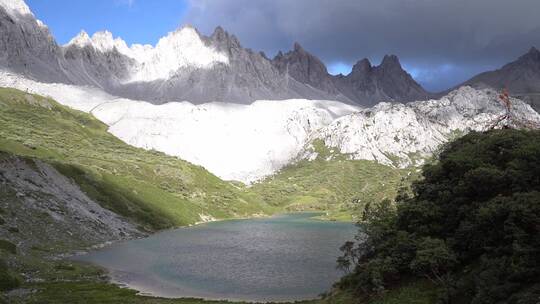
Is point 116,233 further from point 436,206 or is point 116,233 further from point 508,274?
point 508,274

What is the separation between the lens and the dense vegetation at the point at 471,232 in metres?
41.2

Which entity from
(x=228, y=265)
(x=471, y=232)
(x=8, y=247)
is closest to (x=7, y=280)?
(x=8, y=247)

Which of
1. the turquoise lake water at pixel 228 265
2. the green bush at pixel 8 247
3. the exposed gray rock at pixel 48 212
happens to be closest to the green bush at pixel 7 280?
the green bush at pixel 8 247

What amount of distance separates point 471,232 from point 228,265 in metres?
76.9

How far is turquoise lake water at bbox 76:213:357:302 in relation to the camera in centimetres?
9088

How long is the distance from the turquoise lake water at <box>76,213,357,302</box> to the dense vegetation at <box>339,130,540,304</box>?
23.1m

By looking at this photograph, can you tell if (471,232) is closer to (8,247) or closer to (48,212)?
(8,247)

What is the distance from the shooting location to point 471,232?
51.6 metres

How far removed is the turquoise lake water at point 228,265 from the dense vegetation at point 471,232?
23120 millimetres

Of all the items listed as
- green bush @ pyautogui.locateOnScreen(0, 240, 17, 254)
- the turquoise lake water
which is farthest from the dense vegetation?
green bush @ pyautogui.locateOnScreen(0, 240, 17, 254)

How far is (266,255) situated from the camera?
132 m

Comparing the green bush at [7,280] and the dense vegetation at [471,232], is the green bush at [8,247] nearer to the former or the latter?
the green bush at [7,280]

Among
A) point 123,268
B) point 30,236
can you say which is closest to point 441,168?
point 123,268

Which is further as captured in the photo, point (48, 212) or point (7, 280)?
point (48, 212)
